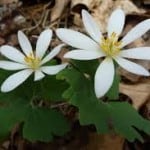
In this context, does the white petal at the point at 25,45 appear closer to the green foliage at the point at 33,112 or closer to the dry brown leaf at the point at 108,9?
the green foliage at the point at 33,112

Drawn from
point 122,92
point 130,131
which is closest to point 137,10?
point 122,92

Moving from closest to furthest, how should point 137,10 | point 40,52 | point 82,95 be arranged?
1. point 82,95
2. point 40,52
3. point 137,10

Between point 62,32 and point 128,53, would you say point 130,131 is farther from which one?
point 62,32

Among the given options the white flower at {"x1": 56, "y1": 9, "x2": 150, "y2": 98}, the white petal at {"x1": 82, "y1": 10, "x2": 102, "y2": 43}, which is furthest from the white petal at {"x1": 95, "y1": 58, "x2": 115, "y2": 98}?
the white petal at {"x1": 82, "y1": 10, "x2": 102, "y2": 43}

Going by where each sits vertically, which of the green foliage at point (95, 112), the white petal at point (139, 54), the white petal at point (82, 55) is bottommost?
the green foliage at point (95, 112)

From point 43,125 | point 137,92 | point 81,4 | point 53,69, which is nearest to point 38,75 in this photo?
point 53,69

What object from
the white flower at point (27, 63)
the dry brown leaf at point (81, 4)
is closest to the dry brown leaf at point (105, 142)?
the white flower at point (27, 63)
